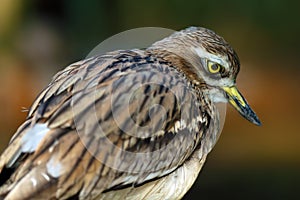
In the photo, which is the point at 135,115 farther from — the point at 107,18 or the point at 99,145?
the point at 107,18

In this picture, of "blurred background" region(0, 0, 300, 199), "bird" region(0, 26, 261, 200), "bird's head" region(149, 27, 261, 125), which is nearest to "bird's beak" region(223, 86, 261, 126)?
"bird's head" region(149, 27, 261, 125)

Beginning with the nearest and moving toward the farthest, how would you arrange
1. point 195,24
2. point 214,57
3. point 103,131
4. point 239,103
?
point 103,131, point 214,57, point 239,103, point 195,24

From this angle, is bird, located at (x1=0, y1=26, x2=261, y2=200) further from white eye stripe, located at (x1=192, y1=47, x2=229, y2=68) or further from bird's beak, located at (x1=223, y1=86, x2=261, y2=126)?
bird's beak, located at (x1=223, y1=86, x2=261, y2=126)

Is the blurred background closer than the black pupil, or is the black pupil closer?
the black pupil

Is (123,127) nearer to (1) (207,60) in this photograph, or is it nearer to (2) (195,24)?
(1) (207,60)

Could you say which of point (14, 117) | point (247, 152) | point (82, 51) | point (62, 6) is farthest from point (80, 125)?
point (62, 6)

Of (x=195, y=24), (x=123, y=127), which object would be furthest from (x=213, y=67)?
(x=195, y=24)
